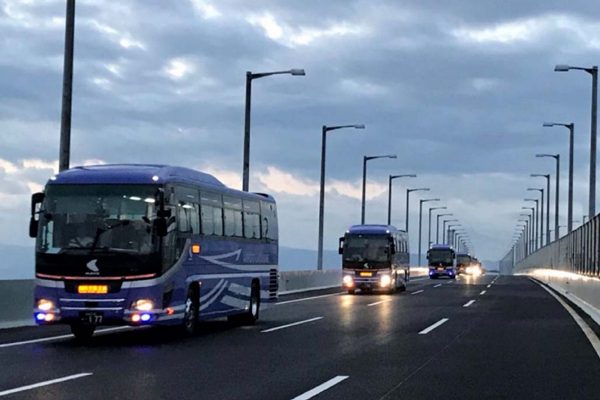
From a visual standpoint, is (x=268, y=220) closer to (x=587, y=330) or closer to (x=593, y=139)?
(x=587, y=330)

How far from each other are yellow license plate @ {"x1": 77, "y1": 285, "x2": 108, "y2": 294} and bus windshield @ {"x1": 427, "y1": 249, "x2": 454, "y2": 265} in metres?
72.4

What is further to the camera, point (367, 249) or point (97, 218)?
point (367, 249)

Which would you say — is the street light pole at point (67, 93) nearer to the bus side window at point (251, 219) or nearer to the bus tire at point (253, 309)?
the bus side window at point (251, 219)

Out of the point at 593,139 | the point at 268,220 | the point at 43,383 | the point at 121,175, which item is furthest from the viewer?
the point at 593,139

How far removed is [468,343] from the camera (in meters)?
18.7

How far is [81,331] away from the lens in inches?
737

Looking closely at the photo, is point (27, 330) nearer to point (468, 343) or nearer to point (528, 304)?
point (468, 343)

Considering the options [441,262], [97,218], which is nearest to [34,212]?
[97,218]

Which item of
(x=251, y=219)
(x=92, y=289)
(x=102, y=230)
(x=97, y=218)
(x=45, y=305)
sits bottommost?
(x=45, y=305)

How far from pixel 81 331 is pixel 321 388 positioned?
781 cm

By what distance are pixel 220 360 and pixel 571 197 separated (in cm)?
4250

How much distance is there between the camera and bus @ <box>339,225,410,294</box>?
1697 inches

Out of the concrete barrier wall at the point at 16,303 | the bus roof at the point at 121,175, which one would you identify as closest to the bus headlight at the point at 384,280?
the concrete barrier wall at the point at 16,303

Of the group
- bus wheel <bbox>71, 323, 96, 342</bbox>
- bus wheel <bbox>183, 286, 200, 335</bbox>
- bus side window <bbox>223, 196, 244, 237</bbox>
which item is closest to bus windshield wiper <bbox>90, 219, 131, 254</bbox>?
bus wheel <bbox>71, 323, 96, 342</bbox>
